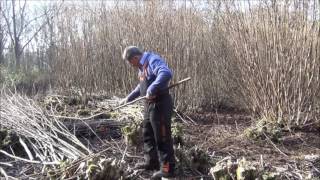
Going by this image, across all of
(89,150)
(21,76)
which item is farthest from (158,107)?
(21,76)

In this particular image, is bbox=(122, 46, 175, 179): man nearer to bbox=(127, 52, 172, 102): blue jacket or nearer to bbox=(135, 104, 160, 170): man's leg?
bbox=(127, 52, 172, 102): blue jacket

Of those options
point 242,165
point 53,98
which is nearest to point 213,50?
point 53,98

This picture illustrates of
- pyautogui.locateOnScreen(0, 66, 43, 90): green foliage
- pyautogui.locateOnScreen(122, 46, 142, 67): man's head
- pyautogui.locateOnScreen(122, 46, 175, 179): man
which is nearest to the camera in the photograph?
pyautogui.locateOnScreen(122, 46, 175, 179): man

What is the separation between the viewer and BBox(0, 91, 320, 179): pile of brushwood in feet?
15.3

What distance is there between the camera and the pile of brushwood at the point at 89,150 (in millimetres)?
4656

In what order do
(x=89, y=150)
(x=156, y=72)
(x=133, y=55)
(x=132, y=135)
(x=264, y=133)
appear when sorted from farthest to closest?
(x=264, y=133) → (x=132, y=135) → (x=89, y=150) → (x=133, y=55) → (x=156, y=72)

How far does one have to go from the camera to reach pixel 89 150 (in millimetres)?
5301

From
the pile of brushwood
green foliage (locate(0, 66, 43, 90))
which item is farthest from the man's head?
green foliage (locate(0, 66, 43, 90))

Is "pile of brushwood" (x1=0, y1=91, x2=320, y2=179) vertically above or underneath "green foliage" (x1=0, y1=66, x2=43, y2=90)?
underneath

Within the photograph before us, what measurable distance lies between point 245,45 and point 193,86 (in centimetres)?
203

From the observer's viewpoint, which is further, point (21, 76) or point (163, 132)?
point (21, 76)

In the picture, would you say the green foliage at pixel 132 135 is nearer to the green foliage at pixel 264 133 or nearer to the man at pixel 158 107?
the man at pixel 158 107

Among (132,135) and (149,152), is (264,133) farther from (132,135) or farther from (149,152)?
(149,152)

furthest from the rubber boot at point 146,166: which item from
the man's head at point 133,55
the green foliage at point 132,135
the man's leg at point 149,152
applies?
the man's head at point 133,55
